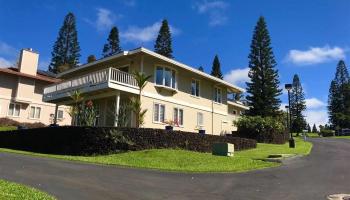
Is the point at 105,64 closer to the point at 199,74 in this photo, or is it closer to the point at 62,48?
the point at 199,74

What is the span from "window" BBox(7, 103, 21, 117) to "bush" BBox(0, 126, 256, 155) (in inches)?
743

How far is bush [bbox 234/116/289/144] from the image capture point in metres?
35.3

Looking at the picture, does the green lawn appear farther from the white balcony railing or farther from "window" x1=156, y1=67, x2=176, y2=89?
"window" x1=156, y1=67, x2=176, y2=89

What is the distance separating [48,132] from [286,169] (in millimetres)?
14452

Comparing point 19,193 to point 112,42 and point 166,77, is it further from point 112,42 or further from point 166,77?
point 112,42

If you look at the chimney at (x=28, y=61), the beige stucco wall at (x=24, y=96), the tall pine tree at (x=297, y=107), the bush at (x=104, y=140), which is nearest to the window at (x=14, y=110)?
the beige stucco wall at (x=24, y=96)

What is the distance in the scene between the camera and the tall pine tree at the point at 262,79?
53312mm

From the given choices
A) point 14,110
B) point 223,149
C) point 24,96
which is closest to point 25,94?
point 24,96

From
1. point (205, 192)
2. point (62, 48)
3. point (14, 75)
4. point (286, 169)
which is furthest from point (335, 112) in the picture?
point (205, 192)

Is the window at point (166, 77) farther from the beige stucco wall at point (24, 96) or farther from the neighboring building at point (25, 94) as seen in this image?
the beige stucco wall at point (24, 96)

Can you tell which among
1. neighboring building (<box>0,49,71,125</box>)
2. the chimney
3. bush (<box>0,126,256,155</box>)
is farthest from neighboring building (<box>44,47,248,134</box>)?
the chimney

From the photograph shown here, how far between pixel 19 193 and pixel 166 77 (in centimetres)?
2172

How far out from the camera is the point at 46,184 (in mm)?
11203

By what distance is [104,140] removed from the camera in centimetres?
2102
